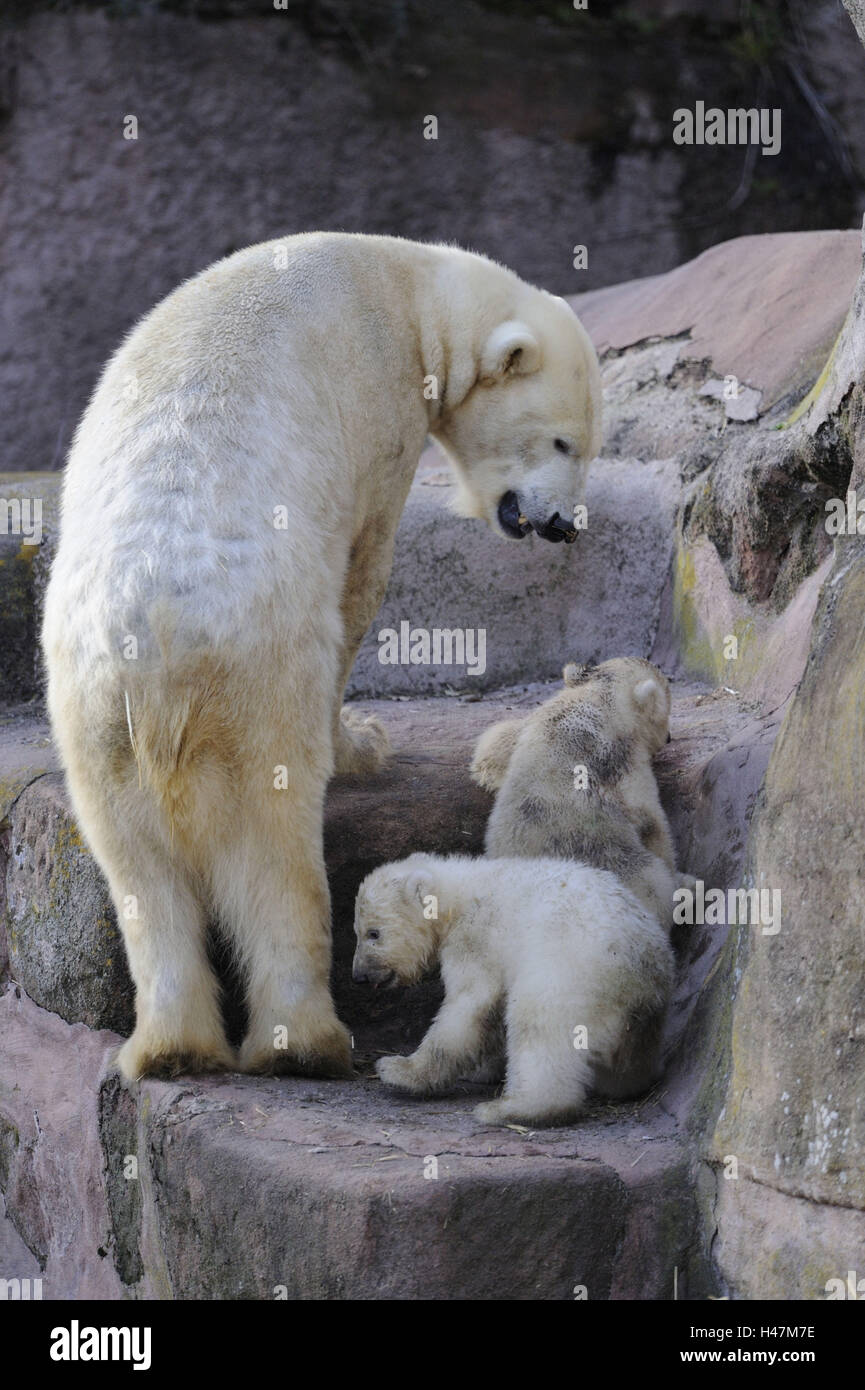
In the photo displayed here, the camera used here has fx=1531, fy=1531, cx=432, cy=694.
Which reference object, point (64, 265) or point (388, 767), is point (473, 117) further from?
point (388, 767)

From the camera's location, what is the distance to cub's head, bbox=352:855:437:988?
11.3ft

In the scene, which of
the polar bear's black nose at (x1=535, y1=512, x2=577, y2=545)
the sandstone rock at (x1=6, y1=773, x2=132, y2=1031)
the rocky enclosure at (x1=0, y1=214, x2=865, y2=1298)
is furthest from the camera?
the polar bear's black nose at (x1=535, y1=512, x2=577, y2=545)

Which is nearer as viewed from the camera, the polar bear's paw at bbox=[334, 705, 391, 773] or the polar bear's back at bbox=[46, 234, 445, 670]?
the polar bear's back at bbox=[46, 234, 445, 670]

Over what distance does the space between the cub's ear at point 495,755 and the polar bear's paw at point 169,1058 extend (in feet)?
3.51

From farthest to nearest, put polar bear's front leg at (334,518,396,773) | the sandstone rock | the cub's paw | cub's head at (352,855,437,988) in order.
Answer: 1. polar bear's front leg at (334,518,396,773)
2. the sandstone rock
3. cub's head at (352,855,437,988)
4. the cub's paw

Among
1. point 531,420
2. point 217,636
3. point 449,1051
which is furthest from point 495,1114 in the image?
point 531,420

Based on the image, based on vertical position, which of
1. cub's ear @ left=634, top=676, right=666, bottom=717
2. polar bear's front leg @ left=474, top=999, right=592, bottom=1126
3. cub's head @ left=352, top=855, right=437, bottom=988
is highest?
cub's ear @ left=634, top=676, right=666, bottom=717

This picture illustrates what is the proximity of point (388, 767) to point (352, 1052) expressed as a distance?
105cm

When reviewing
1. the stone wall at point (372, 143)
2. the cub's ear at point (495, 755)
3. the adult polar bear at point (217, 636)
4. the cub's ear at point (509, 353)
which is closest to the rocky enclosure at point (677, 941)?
the cub's ear at point (495, 755)

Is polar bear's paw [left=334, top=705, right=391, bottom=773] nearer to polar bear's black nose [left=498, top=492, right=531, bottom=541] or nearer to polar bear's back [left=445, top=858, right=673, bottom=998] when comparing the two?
polar bear's black nose [left=498, top=492, right=531, bottom=541]

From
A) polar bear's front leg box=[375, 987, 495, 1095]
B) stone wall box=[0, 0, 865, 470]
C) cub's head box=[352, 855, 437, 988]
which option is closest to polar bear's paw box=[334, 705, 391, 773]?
cub's head box=[352, 855, 437, 988]

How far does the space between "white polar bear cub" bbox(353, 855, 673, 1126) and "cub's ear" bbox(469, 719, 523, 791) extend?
0.56 metres

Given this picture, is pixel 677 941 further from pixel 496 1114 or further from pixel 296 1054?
pixel 296 1054
